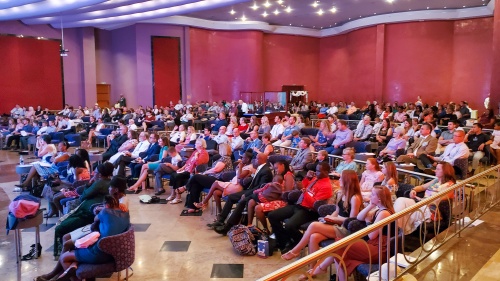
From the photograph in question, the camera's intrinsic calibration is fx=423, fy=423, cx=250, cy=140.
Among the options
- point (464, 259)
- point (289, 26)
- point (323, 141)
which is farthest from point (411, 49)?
point (464, 259)

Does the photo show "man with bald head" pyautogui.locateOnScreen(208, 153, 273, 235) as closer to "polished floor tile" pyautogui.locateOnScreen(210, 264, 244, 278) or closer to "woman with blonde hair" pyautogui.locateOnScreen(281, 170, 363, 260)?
"polished floor tile" pyautogui.locateOnScreen(210, 264, 244, 278)

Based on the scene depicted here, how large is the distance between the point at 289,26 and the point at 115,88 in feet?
36.5

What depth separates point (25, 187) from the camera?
875 centimetres

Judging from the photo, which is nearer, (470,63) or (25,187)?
(25,187)

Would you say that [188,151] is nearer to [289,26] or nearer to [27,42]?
[27,42]

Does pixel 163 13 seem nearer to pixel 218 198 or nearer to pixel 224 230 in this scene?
pixel 218 198

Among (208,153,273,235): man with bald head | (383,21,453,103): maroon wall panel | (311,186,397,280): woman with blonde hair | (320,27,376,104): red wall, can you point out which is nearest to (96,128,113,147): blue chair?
(208,153,273,235): man with bald head

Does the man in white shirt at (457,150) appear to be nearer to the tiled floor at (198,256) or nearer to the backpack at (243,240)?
the tiled floor at (198,256)

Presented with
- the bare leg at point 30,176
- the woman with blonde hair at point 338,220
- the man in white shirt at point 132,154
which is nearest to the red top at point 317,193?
the woman with blonde hair at point 338,220

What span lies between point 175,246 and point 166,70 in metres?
19.0

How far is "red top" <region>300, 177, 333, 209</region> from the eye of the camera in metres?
5.51

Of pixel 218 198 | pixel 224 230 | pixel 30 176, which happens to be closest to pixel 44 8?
pixel 30 176

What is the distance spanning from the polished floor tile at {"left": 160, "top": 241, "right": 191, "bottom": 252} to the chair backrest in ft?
4.73

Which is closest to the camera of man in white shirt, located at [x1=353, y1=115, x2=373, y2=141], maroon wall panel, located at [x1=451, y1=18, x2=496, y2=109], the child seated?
the child seated
